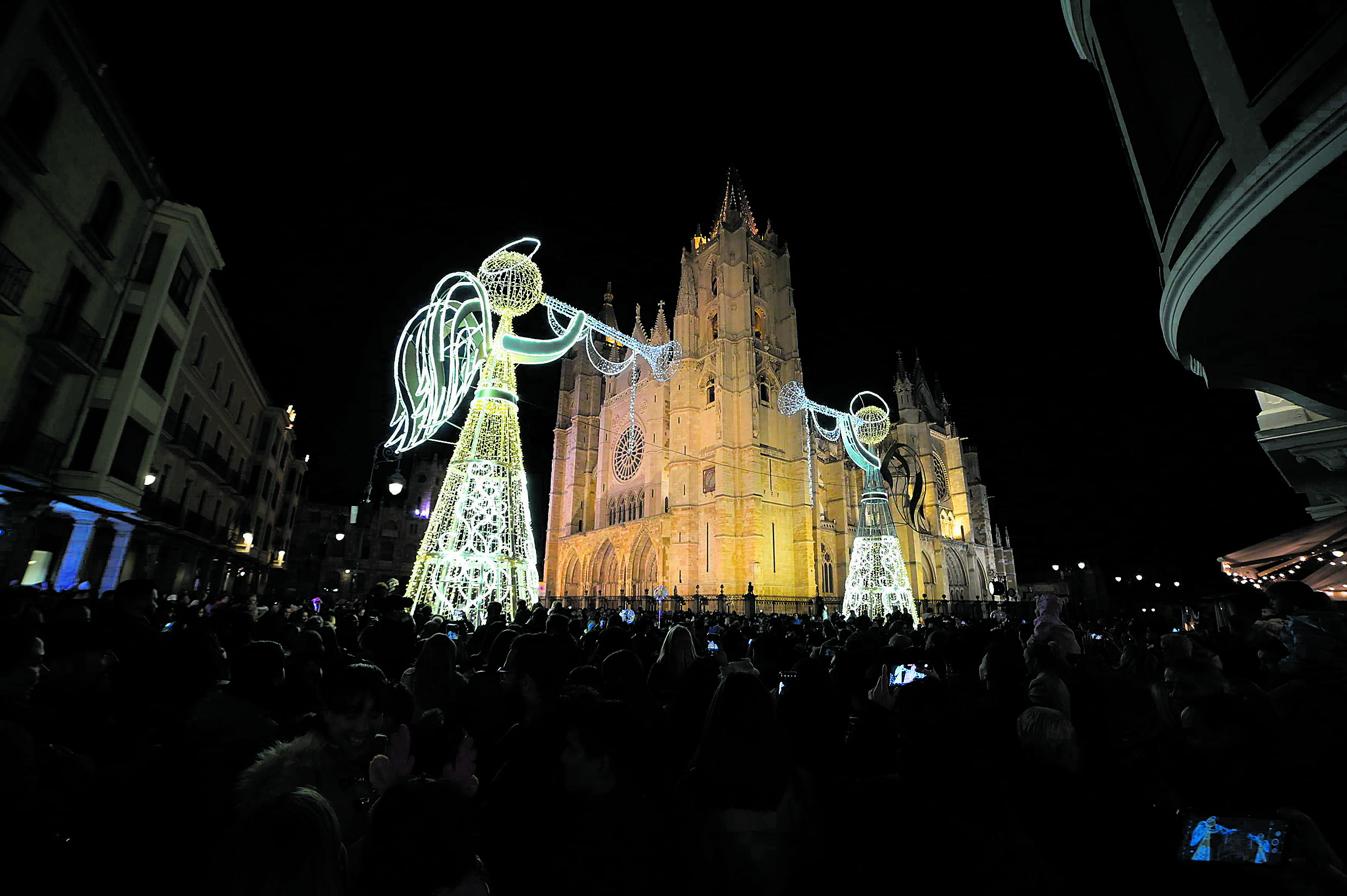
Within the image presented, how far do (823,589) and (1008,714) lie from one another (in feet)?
107

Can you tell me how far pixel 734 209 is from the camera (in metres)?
37.6

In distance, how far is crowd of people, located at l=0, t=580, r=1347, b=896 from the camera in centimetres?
175

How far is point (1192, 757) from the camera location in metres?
2.43

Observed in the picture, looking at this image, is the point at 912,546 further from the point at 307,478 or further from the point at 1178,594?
the point at 307,478

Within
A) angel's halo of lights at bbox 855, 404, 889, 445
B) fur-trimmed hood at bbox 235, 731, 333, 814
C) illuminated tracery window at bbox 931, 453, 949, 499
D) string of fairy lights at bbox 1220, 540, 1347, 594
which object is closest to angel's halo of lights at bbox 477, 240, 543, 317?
fur-trimmed hood at bbox 235, 731, 333, 814

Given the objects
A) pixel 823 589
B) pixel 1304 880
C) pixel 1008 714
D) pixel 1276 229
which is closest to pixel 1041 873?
pixel 1304 880

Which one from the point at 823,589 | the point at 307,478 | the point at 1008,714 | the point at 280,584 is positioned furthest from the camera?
the point at 307,478

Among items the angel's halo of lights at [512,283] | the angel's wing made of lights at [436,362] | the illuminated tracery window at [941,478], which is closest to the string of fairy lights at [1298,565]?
the angel's halo of lights at [512,283]

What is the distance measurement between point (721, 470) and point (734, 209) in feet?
61.1

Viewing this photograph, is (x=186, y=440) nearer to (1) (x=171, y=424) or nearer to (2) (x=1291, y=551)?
(1) (x=171, y=424)

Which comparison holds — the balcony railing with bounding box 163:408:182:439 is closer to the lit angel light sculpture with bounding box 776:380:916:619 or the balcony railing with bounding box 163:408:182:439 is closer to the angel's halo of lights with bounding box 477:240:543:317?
the angel's halo of lights with bounding box 477:240:543:317

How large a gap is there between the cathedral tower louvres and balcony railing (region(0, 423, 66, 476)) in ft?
72.3

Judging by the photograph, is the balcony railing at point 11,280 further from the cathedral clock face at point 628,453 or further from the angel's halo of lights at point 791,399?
the cathedral clock face at point 628,453

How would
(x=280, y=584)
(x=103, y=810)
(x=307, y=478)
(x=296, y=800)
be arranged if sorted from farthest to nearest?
1. (x=307, y=478)
2. (x=280, y=584)
3. (x=103, y=810)
4. (x=296, y=800)
